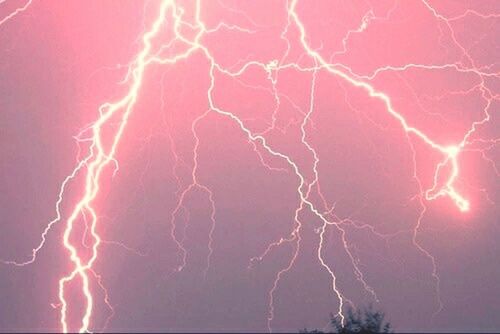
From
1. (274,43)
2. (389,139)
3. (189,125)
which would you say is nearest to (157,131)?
(189,125)

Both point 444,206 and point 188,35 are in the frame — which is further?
point 444,206

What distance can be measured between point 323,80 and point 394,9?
64.9 inches

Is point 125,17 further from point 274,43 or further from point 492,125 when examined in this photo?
point 492,125

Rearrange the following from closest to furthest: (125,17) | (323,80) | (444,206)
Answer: (125,17)
(323,80)
(444,206)

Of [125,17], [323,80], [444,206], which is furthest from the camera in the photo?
[444,206]

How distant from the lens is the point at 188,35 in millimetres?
8875

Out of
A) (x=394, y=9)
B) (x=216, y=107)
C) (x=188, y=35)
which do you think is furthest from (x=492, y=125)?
(x=188, y=35)

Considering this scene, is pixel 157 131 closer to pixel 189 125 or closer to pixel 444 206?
pixel 189 125

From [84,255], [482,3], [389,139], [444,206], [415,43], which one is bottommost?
[84,255]

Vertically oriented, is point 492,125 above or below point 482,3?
below

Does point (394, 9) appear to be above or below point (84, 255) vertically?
above

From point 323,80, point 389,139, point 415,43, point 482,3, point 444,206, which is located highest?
point 482,3

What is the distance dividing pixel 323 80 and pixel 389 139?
1.67 m

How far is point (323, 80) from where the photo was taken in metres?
9.29
